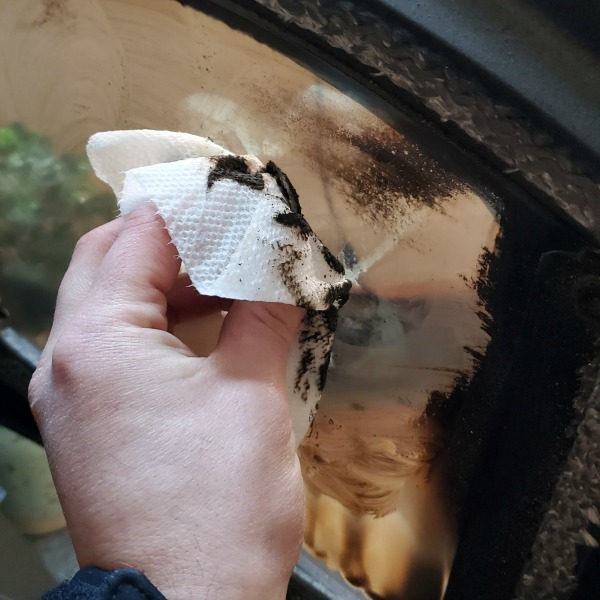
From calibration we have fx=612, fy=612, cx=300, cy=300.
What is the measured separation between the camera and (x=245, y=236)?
433 millimetres

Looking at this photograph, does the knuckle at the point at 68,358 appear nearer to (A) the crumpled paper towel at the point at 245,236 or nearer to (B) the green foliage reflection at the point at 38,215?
(A) the crumpled paper towel at the point at 245,236

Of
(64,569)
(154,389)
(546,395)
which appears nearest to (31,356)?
(64,569)

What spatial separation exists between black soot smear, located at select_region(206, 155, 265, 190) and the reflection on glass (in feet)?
0.40

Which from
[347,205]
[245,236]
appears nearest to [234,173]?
[245,236]

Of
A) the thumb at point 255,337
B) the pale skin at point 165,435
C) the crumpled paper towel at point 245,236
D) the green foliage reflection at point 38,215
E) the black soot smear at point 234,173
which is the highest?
the black soot smear at point 234,173

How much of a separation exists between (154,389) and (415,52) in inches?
12.0

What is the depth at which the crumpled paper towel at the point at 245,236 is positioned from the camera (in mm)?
429

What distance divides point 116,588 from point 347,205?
39 centimetres

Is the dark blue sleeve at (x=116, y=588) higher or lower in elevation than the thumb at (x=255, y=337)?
lower

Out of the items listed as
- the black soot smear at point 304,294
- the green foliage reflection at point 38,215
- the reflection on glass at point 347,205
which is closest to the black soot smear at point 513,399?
the reflection on glass at point 347,205

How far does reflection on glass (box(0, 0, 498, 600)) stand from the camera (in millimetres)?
554

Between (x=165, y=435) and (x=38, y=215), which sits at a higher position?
(x=165, y=435)

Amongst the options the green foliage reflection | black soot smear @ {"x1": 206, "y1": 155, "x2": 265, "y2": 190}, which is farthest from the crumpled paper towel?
the green foliage reflection

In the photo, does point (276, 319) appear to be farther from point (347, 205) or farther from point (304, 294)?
point (347, 205)
